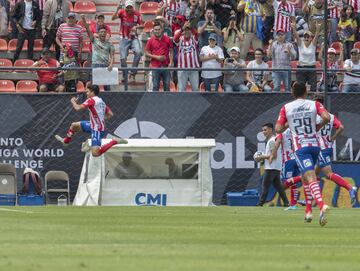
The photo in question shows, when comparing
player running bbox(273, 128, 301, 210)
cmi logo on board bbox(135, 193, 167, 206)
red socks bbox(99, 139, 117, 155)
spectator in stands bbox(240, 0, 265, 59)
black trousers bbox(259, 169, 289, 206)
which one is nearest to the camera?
player running bbox(273, 128, 301, 210)

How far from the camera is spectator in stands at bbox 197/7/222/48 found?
3030cm

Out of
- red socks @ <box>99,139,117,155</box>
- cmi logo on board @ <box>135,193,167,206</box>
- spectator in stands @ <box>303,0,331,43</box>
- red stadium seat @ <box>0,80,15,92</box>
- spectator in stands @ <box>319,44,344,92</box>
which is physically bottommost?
cmi logo on board @ <box>135,193,167,206</box>

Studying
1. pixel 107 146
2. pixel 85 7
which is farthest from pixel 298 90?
pixel 85 7

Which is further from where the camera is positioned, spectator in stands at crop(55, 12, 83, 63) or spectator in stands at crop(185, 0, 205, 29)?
spectator in stands at crop(185, 0, 205, 29)

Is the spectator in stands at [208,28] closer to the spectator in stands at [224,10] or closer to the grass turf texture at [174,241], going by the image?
the spectator in stands at [224,10]

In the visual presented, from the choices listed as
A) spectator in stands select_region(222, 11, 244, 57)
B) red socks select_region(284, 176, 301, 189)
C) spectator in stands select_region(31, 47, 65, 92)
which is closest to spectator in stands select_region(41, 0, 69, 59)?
spectator in stands select_region(31, 47, 65, 92)

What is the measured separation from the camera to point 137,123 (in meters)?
A: 29.6

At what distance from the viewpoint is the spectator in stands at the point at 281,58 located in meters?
29.8

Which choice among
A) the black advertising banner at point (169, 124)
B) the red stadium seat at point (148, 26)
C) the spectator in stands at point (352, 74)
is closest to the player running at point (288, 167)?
the black advertising banner at point (169, 124)

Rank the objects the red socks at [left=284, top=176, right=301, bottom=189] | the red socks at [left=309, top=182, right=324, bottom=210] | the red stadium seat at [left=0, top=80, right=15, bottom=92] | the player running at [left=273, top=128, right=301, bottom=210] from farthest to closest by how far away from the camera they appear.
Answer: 1. the red stadium seat at [left=0, top=80, right=15, bottom=92]
2. the player running at [left=273, top=128, right=301, bottom=210]
3. the red socks at [left=284, top=176, right=301, bottom=189]
4. the red socks at [left=309, top=182, right=324, bottom=210]

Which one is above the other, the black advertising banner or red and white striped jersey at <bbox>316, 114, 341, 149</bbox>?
red and white striped jersey at <bbox>316, 114, 341, 149</bbox>

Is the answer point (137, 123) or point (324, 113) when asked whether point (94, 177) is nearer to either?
point (137, 123)

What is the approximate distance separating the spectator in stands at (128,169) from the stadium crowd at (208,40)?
88.1 inches

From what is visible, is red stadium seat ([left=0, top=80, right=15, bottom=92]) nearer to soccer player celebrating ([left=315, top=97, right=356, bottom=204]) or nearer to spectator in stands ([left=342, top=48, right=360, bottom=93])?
spectator in stands ([left=342, top=48, right=360, bottom=93])
